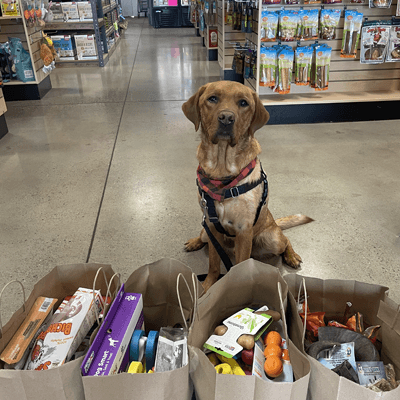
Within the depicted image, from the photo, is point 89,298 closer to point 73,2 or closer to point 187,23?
point 73,2

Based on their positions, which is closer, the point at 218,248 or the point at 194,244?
the point at 218,248

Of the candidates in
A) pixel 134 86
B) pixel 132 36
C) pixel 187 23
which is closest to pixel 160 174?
pixel 134 86

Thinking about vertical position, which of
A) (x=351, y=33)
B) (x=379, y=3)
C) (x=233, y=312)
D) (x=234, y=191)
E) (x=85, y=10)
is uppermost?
(x=85, y=10)

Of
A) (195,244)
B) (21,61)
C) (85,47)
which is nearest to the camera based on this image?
(195,244)

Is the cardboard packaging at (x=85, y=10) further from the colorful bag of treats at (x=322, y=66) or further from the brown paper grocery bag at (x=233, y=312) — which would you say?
the brown paper grocery bag at (x=233, y=312)

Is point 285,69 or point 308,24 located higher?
point 308,24

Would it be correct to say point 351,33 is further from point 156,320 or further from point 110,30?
point 110,30

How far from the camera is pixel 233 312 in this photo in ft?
4.97

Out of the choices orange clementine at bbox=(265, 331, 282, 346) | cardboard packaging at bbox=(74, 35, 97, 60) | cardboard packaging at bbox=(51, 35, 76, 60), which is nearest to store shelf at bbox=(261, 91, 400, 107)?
orange clementine at bbox=(265, 331, 282, 346)

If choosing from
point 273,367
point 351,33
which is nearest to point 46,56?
point 351,33

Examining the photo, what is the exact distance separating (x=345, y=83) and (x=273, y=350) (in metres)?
4.58

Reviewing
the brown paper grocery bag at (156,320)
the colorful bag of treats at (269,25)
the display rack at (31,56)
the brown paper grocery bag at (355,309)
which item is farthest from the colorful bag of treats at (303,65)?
the display rack at (31,56)

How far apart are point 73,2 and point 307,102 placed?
701 cm

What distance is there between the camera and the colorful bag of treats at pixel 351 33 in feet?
14.1
